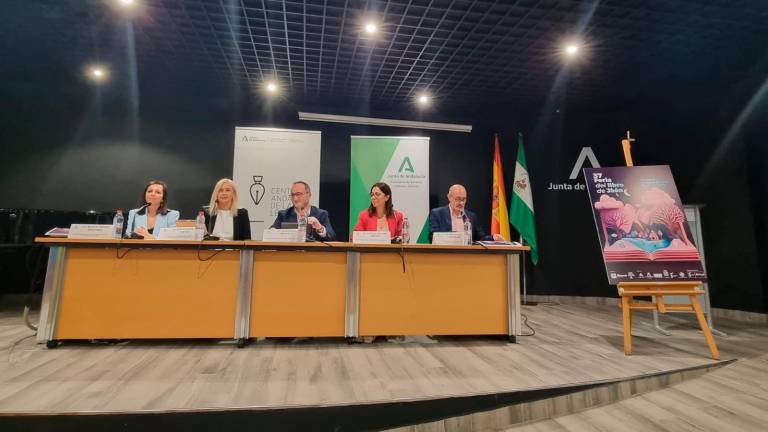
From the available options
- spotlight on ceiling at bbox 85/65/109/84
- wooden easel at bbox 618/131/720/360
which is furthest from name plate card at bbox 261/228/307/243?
spotlight on ceiling at bbox 85/65/109/84

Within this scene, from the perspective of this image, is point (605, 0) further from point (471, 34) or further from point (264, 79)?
point (264, 79)

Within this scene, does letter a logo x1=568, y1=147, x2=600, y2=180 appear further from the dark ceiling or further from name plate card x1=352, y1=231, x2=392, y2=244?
name plate card x1=352, y1=231, x2=392, y2=244

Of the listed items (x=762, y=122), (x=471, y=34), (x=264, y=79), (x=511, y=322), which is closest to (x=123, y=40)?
(x=264, y=79)

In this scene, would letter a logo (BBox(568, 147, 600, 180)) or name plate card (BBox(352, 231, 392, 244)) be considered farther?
letter a logo (BBox(568, 147, 600, 180))

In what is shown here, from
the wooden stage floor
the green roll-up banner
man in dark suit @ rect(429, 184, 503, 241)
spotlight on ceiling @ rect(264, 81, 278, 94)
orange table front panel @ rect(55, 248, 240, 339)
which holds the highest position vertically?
spotlight on ceiling @ rect(264, 81, 278, 94)

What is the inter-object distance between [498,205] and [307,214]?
2918mm

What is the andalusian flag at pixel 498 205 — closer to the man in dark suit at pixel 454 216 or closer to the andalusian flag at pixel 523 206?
the andalusian flag at pixel 523 206

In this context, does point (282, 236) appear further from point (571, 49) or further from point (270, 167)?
point (571, 49)

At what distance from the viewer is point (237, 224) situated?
10.1 ft

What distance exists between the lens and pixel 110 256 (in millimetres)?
2463

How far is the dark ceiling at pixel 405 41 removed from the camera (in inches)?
127

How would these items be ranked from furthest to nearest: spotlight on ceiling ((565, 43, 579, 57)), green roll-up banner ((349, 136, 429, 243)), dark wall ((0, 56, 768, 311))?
green roll-up banner ((349, 136, 429, 243)) < dark wall ((0, 56, 768, 311)) < spotlight on ceiling ((565, 43, 579, 57))

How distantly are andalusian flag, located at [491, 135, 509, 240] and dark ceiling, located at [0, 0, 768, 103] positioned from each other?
1.10 m

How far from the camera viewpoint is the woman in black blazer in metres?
2.96
